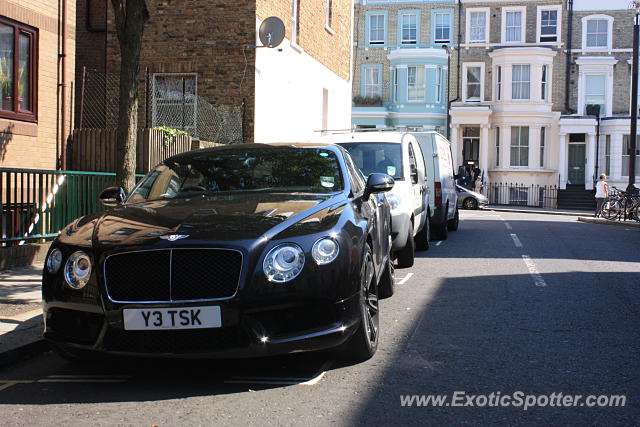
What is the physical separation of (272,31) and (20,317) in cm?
1239

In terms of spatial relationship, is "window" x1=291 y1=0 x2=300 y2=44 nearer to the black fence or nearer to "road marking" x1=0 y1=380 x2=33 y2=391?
"road marking" x1=0 y1=380 x2=33 y2=391

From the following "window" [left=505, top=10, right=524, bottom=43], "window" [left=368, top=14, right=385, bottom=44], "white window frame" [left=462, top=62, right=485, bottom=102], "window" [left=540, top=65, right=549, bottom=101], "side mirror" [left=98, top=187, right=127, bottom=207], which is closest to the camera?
"side mirror" [left=98, top=187, right=127, bottom=207]

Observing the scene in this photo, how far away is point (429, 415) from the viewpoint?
4.04m

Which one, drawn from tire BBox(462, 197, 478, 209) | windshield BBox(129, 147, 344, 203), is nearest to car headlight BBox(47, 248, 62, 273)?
windshield BBox(129, 147, 344, 203)

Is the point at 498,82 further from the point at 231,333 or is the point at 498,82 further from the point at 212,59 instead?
the point at 231,333

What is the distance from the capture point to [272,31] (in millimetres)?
17469

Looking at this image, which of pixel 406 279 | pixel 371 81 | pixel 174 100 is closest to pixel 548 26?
pixel 371 81

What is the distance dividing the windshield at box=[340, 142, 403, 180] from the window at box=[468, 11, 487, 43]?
33.4 m

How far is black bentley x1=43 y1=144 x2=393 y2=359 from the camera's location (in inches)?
173

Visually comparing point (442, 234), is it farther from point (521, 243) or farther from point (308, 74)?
point (308, 74)

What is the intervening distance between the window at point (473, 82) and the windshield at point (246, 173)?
123 ft

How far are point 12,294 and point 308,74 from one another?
16.6m

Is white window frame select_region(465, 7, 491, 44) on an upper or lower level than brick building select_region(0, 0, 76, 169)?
upper

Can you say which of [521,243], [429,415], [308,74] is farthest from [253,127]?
[429,415]
